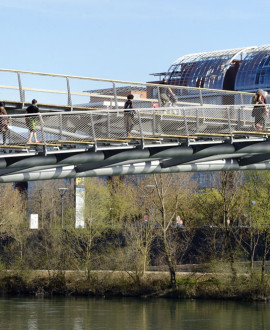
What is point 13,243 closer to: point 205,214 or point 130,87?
point 205,214

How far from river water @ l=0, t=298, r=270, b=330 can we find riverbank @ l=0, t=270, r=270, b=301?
1.31m

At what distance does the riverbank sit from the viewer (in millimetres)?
46562

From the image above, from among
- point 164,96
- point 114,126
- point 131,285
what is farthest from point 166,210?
point 114,126

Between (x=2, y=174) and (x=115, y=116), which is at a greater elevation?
(x=115, y=116)

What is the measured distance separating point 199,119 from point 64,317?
17.0 meters

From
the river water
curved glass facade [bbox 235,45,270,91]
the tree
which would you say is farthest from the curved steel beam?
curved glass facade [bbox 235,45,270,91]

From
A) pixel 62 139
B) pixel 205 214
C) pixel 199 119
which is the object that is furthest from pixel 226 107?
pixel 205 214

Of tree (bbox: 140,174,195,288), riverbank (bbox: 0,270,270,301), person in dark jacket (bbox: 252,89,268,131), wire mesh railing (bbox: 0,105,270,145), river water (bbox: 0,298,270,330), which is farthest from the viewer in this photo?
tree (bbox: 140,174,195,288)

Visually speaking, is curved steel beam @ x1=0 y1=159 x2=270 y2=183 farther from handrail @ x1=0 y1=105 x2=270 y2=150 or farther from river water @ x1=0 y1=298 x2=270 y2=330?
river water @ x1=0 y1=298 x2=270 y2=330

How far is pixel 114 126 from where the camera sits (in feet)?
81.3

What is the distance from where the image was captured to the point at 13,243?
5859 centimetres

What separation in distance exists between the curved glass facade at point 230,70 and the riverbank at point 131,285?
6822 cm

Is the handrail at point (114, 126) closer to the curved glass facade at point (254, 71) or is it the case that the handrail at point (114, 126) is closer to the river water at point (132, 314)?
the river water at point (132, 314)

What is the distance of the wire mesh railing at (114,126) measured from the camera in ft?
75.8
